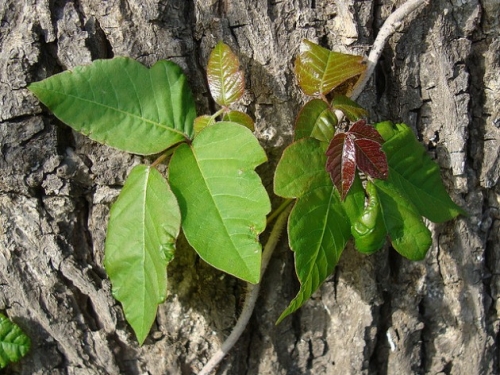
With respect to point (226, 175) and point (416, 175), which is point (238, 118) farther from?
point (416, 175)

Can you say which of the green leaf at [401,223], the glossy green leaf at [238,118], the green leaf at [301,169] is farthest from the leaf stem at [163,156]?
the green leaf at [401,223]

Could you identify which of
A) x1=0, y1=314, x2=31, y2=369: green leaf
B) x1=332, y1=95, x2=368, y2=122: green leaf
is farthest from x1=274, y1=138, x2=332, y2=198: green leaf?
x1=0, y1=314, x2=31, y2=369: green leaf

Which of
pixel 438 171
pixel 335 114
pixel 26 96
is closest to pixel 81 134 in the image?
pixel 26 96

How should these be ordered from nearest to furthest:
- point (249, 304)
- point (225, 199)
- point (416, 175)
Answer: point (225, 199)
point (416, 175)
point (249, 304)

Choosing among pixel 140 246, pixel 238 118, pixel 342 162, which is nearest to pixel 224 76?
pixel 238 118

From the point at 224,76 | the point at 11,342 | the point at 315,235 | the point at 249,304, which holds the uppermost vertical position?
the point at 224,76

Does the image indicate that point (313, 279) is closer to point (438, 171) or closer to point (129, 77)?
point (438, 171)
